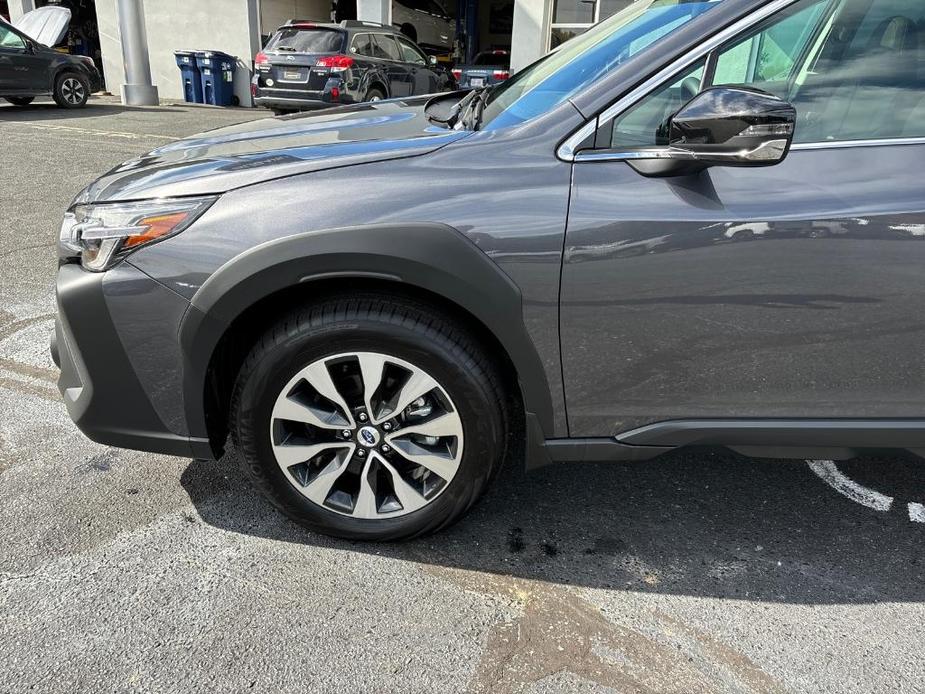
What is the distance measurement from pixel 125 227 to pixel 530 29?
14563 mm

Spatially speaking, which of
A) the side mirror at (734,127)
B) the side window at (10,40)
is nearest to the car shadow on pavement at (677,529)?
the side mirror at (734,127)

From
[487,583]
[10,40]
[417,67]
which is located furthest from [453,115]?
[10,40]

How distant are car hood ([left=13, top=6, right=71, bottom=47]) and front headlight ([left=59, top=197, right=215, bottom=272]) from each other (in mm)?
15620

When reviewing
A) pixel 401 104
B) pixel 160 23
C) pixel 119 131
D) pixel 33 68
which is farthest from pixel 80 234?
pixel 160 23

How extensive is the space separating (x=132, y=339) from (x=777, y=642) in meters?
1.96

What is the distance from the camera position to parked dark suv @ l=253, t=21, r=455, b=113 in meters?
11.8

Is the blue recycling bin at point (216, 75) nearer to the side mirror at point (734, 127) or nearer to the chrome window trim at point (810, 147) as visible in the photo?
the chrome window trim at point (810, 147)

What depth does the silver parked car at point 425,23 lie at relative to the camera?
20219 millimetres

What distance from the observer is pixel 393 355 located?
2.02m

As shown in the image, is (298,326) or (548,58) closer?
(298,326)

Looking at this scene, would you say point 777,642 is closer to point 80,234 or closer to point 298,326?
point 298,326

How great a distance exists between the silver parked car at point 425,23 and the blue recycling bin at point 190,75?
548cm

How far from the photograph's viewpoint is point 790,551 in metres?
2.33

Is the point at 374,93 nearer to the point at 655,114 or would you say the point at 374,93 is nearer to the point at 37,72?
the point at 37,72
